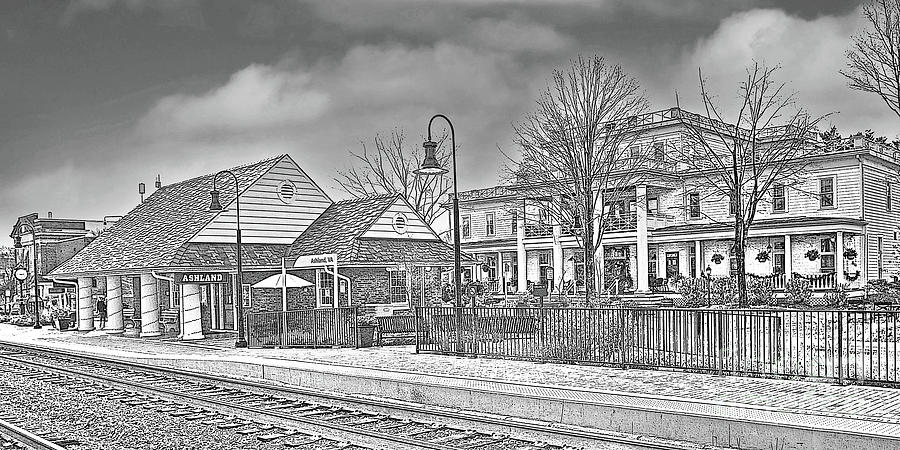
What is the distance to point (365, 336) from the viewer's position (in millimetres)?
23578

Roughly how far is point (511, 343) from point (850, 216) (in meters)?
26.4

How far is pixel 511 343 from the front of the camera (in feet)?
63.4

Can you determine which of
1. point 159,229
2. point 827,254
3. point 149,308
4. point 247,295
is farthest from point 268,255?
point 827,254

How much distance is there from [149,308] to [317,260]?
631 cm

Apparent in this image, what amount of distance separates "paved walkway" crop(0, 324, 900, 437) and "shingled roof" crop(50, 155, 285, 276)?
21.9 feet

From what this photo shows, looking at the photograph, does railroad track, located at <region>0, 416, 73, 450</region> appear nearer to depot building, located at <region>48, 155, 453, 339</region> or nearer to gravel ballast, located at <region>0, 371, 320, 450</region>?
gravel ballast, located at <region>0, 371, 320, 450</region>

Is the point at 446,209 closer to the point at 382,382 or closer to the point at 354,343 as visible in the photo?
the point at 354,343

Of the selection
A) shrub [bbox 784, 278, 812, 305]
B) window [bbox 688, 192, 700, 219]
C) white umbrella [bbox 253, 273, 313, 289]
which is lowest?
shrub [bbox 784, 278, 812, 305]

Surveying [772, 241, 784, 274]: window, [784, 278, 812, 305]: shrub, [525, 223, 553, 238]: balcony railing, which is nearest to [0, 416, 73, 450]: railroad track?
[784, 278, 812, 305]: shrub

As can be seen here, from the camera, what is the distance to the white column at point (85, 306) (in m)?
35.6

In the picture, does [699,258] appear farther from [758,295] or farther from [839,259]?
[758,295]

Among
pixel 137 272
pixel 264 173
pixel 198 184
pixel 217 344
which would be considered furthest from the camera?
pixel 198 184

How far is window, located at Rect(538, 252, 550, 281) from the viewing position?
52969mm

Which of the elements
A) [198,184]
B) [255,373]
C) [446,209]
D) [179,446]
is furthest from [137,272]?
→ [446,209]
